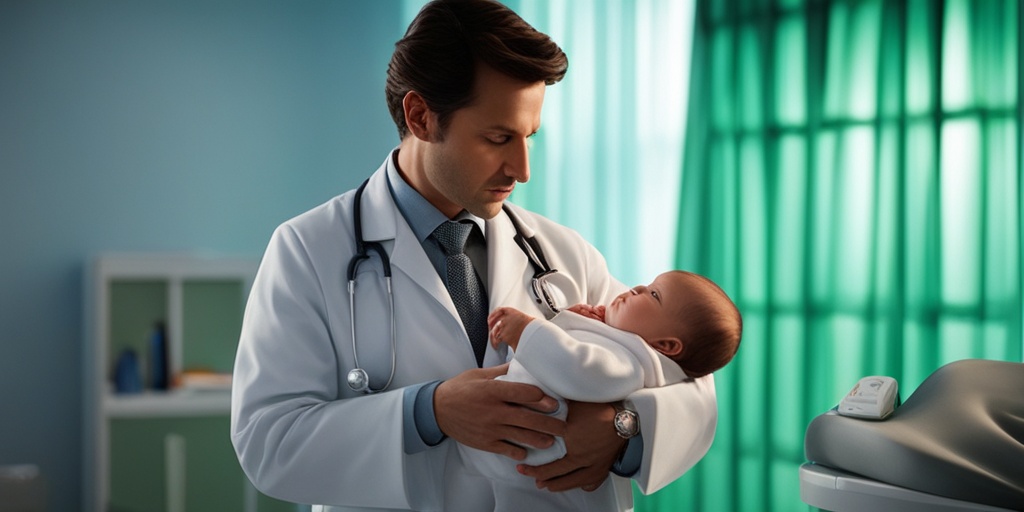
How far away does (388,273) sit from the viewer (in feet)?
4.45

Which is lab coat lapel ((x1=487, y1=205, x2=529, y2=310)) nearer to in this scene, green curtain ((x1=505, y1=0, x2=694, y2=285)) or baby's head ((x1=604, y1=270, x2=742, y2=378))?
baby's head ((x1=604, y1=270, x2=742, y2=378))

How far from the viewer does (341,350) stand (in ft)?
4.35

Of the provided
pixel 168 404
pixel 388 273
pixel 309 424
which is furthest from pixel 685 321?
pixel 168 404

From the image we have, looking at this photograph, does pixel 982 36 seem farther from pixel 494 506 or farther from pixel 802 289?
pixel 494 506

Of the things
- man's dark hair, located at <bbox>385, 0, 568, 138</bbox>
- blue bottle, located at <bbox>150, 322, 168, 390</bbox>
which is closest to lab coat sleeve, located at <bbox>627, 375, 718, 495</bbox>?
man's dark hair, located at <bbox>385, 0, 568, 138</bbox>

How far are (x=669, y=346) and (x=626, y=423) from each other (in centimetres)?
18

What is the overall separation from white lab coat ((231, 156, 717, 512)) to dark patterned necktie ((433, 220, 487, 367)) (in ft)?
0.10

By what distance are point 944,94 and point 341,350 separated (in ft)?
6.12

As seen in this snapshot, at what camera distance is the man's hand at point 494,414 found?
1.18 meters

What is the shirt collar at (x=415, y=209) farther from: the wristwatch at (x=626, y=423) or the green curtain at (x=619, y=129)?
the green curtain at (x=619, y=129)

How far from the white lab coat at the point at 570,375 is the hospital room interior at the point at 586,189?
116cm

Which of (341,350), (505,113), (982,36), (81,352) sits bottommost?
(81,352)

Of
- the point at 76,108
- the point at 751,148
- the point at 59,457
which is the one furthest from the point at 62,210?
the point at 751,148

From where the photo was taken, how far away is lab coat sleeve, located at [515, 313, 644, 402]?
3.90ft
